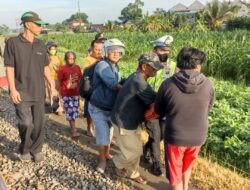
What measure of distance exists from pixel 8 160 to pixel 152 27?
Result: 3130 cm

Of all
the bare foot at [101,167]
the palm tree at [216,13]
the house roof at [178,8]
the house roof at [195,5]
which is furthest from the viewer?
the house roof at [178,8]

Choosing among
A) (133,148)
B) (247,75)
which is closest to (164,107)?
(133,148)

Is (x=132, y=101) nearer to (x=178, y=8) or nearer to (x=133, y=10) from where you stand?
(x=178, y=8)

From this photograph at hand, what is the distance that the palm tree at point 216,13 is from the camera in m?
41.1

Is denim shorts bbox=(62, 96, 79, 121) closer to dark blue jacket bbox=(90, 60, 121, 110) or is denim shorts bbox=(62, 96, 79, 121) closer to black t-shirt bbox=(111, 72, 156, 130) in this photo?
dark blue jacket bbox=(90, 60, 121, 110)

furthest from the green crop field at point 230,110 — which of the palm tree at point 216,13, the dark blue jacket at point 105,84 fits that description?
the palm tree at point 216,13

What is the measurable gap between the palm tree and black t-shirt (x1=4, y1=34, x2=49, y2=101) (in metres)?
39.0

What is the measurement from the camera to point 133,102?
359 centimetres

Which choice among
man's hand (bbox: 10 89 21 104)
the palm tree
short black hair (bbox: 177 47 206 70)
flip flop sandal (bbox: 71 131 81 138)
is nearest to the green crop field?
short black hair (bbox: 177 47 206 70)

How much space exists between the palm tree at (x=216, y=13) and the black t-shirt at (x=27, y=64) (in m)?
39.0

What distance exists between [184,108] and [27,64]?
2.33m

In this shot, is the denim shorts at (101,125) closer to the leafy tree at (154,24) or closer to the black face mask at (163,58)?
the black face mask at (163,58)

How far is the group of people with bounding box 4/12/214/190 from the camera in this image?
290 cm

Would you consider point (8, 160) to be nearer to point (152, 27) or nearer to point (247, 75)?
point (247, 75)
